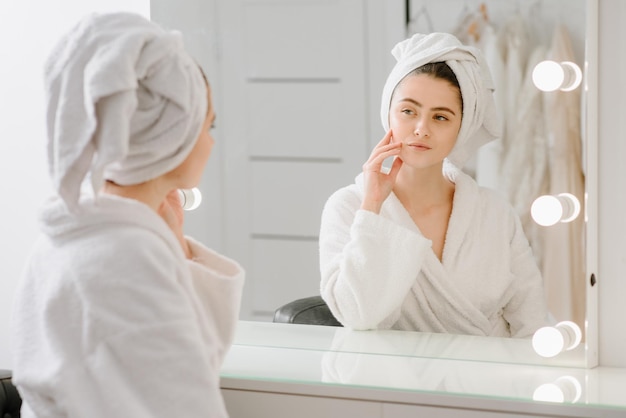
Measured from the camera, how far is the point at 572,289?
139cm

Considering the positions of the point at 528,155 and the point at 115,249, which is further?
the point at 528,155

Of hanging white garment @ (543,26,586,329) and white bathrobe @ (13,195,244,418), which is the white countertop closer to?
hanging white garment @ (543,26,586,329)

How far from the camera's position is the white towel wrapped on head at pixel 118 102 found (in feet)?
3.25

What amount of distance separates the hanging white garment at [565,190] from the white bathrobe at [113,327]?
0.56 metres

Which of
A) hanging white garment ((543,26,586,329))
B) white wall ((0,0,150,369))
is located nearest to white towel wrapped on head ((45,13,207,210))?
hanging white garment ((543,26,586,329))

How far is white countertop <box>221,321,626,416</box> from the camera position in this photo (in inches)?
50.9

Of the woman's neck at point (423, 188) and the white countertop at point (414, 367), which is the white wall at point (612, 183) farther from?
the woman's neck at point (423, 188)

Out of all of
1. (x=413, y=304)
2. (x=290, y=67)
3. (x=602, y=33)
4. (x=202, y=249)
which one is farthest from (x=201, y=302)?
(x=602, y=33)

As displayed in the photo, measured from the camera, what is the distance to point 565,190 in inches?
54.3

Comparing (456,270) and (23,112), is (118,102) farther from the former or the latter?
(23,112)

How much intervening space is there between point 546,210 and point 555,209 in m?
0.02

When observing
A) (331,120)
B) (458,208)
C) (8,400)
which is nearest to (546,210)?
(458,208)

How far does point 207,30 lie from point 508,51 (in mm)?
493

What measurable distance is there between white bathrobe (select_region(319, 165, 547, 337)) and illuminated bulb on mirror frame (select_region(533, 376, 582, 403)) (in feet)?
0.37
